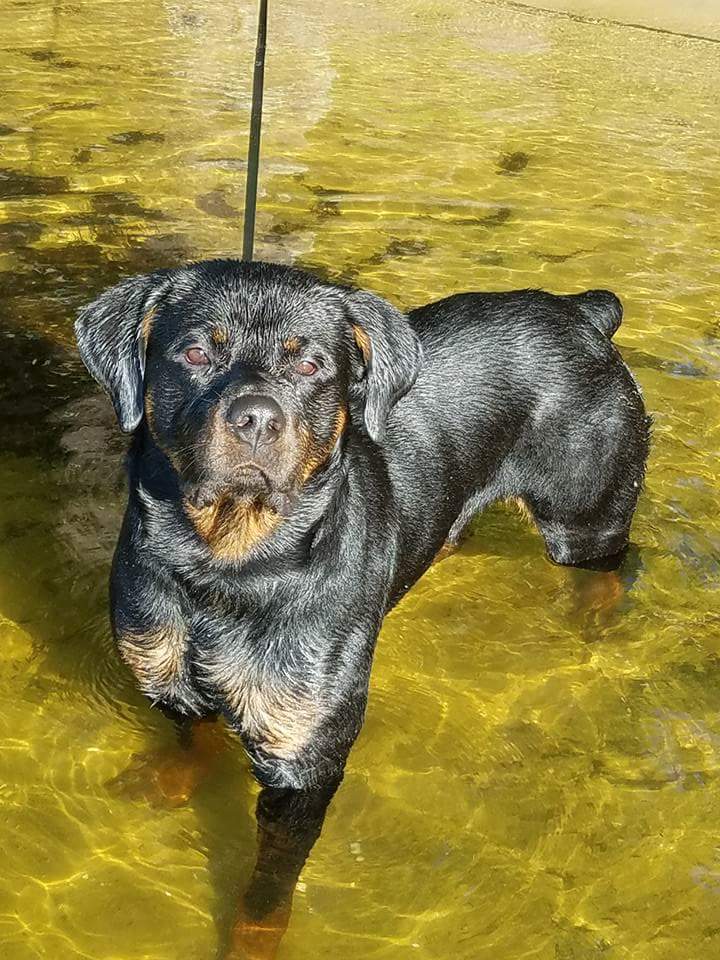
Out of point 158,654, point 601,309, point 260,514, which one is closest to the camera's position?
point 260,514

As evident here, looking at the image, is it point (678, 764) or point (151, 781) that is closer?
point (151, 781)

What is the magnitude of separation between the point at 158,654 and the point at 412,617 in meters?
1.58

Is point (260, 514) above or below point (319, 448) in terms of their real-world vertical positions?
below

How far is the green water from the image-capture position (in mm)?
3582

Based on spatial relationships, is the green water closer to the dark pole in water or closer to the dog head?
the dog head

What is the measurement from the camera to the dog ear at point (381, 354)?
11.3ft

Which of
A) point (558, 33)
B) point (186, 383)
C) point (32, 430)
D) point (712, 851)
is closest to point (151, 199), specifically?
point (32, 430)

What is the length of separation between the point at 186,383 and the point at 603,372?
1.71 metres

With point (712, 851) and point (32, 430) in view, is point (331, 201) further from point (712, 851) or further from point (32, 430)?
point (712, 851)

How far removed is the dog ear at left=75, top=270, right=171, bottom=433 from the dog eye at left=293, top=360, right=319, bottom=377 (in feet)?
1.40

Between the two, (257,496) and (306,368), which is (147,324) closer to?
(306,368)

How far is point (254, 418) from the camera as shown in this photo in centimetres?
301

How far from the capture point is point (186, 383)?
318 cm

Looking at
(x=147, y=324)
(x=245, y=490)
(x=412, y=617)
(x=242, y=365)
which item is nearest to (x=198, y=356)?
(x=242, y=365)
